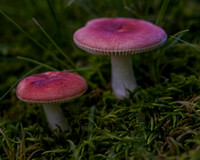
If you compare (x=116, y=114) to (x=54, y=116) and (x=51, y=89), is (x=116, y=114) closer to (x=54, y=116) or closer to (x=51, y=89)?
(x=54, y=116)

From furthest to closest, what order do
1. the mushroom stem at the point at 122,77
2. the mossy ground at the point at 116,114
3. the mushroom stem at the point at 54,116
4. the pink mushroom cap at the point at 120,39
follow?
the mushroom stem at the point at 122,77 → the mushroom stem at the point at 54,116 → the pink mushroom cap at the point at 120,39 → the mossy ground at the point at 116,114

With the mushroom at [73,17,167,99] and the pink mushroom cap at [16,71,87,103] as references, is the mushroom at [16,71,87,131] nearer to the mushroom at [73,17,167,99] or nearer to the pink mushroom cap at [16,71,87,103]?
the pink mushroom cap at [16,71,87,103]

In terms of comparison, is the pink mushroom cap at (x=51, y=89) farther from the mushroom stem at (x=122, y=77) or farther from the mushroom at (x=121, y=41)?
the mushroom stem at (x=122, y=77)

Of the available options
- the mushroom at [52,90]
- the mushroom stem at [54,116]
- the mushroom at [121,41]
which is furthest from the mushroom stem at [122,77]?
the mushroom stem at [54,116]

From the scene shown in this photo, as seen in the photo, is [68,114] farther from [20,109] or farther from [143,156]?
[143,156]

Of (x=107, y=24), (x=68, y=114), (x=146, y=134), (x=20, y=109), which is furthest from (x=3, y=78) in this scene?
(x=146, y=134)

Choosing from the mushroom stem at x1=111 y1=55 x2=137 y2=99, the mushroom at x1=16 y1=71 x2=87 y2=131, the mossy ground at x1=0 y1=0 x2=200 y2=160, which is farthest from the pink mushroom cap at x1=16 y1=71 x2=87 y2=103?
the mushroom stem at x1=111 y1=55 x2=137 y2=99

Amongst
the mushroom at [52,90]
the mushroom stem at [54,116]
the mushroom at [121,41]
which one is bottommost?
the mushroom stem at [54,116]

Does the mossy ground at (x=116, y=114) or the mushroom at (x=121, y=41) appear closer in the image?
the mossy ground at (x=116, y=114)
